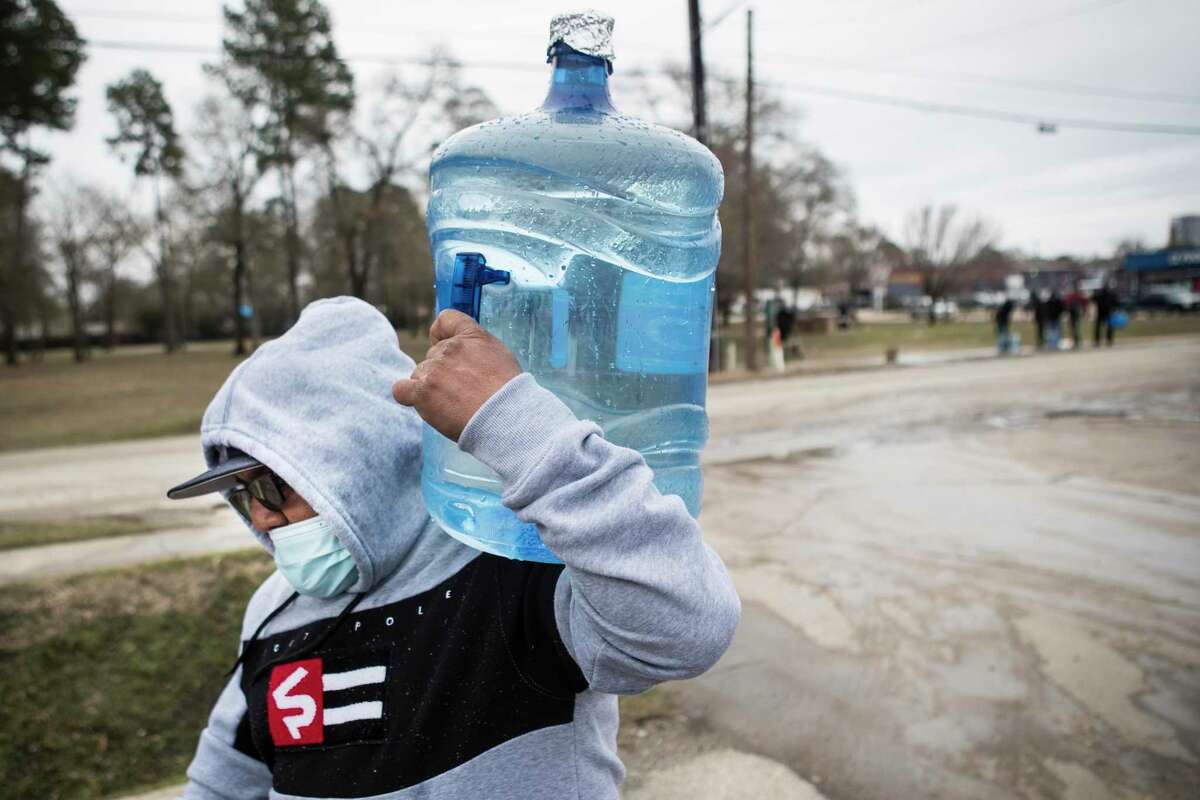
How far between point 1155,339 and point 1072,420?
2075 cm

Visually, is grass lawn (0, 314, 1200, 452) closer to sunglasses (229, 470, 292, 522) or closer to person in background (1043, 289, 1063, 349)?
person in background (1043, 289, 1063, 349)

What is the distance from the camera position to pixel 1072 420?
10.7m

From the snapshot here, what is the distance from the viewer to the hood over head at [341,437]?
147 cm

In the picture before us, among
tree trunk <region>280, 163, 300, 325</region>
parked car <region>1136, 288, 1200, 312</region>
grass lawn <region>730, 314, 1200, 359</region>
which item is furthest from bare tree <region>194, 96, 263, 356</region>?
parked car <region>1136, 288, 1200, 312</region>

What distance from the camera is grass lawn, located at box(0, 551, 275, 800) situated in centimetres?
335

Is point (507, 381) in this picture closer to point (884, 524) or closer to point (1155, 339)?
point (884, 524)

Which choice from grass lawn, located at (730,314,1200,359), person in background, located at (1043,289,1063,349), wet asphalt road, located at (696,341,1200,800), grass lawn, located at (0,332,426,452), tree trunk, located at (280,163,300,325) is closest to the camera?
wet asphalt road, located at (696,341,1200,800)

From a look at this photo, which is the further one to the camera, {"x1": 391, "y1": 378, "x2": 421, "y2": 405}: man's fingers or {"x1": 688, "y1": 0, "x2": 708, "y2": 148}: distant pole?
{"x1": 688, "y1": 0, "x2": 708, "y2": 148}: distant pole

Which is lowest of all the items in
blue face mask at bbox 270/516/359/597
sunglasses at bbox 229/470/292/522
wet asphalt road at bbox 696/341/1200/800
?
wet asphalt road at bbox 696/341/1200/800

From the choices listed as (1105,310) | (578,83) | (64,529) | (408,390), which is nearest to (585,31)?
(578,83)

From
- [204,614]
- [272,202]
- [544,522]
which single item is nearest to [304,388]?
[544,522]

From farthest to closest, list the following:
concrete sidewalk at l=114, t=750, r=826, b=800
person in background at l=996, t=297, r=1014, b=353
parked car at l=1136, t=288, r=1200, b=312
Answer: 1. parked car at l=1136, t=288, r=1200, b=312
2. person in background at l=996, t=297, r=1014, b=353
3. concrete sidewalk at l=114, t=750, r=826, b=800

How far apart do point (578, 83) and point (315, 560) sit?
3.17 ft

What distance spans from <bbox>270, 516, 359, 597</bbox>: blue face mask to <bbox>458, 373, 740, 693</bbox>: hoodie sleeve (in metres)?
0.59
